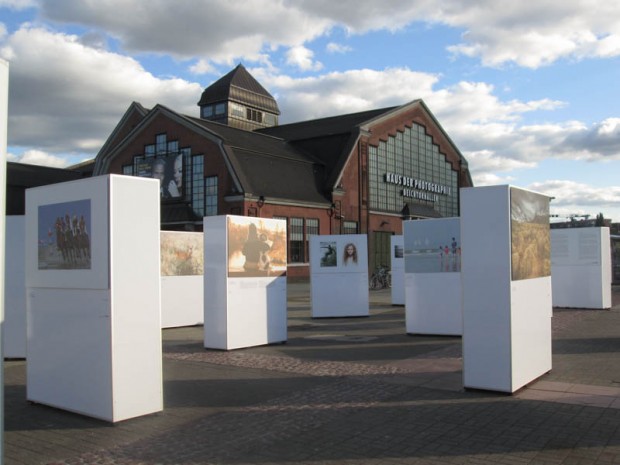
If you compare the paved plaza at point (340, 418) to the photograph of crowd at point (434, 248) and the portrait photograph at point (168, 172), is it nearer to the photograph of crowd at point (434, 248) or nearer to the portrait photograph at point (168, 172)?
the photograph of crowd at point (434, 248)

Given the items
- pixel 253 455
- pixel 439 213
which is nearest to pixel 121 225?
pixel 253 455

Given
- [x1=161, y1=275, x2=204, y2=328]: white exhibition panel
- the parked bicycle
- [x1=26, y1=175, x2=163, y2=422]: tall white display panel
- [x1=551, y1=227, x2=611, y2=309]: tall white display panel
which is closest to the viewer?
[x1=26, y1=175, x2=163, y2=422]: tall white display panel

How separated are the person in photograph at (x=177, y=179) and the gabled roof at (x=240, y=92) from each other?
16.8m

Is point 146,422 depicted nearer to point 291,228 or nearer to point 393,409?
point 393,409

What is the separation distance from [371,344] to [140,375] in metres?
6.78

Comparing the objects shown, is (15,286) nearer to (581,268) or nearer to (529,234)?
(529,234)

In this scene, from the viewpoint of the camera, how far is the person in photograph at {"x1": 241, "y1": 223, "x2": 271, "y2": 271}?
1295 centimetres

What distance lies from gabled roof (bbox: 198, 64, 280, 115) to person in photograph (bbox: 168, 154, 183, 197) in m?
16.8

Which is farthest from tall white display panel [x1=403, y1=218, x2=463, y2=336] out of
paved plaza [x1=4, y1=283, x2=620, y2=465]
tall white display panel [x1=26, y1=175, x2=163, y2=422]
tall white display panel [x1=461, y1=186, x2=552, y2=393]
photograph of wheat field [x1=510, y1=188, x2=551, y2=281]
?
tall white display panel [x1=26, y1=175, x2=163, y2=422]

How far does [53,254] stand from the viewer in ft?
25.7

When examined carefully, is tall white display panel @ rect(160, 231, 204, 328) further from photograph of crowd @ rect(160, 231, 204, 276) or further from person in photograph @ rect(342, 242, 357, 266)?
person in photograph @ rect(342, 242, 357, 266)

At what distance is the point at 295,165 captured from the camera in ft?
146

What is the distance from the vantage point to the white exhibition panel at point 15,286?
11719mm

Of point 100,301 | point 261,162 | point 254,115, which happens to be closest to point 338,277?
point 100,301
